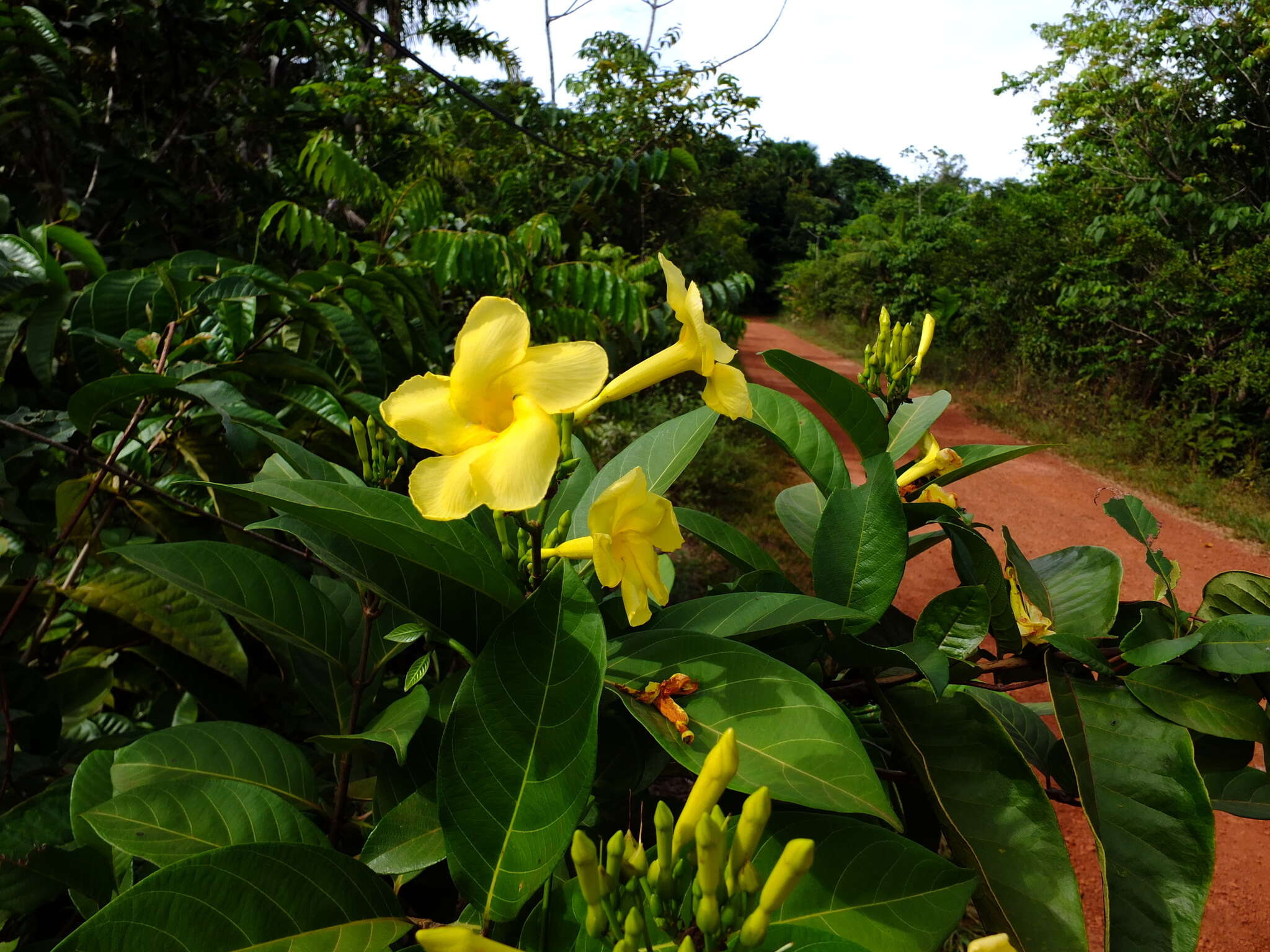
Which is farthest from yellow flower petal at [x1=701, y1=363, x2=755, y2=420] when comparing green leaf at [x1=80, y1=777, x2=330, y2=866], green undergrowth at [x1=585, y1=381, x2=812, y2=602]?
green undergrowth at [x1=585, y1=381, x2=812, y2=602]

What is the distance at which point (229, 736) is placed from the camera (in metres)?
0.80

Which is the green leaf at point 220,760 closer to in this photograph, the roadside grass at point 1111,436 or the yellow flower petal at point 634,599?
the yellow flower petal at point 634,599

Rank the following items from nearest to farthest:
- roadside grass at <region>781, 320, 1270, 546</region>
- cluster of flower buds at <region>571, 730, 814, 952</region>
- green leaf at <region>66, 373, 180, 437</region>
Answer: cluster of flower buds at <region>571, 730, 814, 952</region> → green leaf at <region>66, 373, 180, 437</region> → roadside grass at <region>781, 320, 1270, 546</region>

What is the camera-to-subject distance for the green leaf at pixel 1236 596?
86cm

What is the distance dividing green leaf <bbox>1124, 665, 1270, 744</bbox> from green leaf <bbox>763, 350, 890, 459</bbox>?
1.22 feet

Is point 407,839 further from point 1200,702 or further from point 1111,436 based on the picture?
point 1111,436

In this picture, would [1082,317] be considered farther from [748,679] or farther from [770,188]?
[770,188]

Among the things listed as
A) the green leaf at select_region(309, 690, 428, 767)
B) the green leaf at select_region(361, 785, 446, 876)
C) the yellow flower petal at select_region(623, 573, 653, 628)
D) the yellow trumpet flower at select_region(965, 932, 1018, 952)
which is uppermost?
the yellow flower petal at select_region(623, 573, 653, 628)

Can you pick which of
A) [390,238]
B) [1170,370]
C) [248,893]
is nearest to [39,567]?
[248,893]

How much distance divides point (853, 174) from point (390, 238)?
31741mm

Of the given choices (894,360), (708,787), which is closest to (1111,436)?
(894,360)

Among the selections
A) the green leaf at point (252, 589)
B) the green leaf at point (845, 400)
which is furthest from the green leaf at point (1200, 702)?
the green leaf at point (252, 589)

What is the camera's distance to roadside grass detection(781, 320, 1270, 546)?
641cm

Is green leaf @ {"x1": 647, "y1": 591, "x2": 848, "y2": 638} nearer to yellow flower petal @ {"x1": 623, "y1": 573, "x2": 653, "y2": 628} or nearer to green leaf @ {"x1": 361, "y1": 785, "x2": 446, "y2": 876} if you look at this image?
yellow flower petal @ {"x1": 623, "y1": 573, "x2": 653, "y2": 628}
